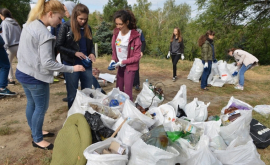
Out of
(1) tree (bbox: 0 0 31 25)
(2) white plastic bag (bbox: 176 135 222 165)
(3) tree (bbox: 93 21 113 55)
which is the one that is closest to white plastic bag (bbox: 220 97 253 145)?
(2) white plastic bag (bbox: 176 135 222 165)

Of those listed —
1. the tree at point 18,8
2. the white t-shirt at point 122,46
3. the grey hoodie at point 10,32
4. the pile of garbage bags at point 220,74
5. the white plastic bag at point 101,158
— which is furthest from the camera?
the tree at point 18,8

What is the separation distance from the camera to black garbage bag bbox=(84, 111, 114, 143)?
194 cm

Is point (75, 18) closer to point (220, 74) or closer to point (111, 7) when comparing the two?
Result: point (220, 74)

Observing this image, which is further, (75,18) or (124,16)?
(124,16)

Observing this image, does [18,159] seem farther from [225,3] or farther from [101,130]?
[225,3]

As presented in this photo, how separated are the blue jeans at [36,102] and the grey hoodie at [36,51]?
4.8 inches

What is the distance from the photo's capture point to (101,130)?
6.48 ft

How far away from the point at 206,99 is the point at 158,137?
8.99 ft

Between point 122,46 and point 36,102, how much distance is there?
132cm

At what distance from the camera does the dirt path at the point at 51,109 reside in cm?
211

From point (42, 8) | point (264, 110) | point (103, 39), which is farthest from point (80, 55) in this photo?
point (103, 39)

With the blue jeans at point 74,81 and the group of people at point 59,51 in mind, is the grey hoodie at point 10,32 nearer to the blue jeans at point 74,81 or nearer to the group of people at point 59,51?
the group of people at point 59,51

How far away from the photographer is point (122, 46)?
8.95 ft

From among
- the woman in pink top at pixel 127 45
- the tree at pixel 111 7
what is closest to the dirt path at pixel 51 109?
the woman in pink top at pixel 127 45
